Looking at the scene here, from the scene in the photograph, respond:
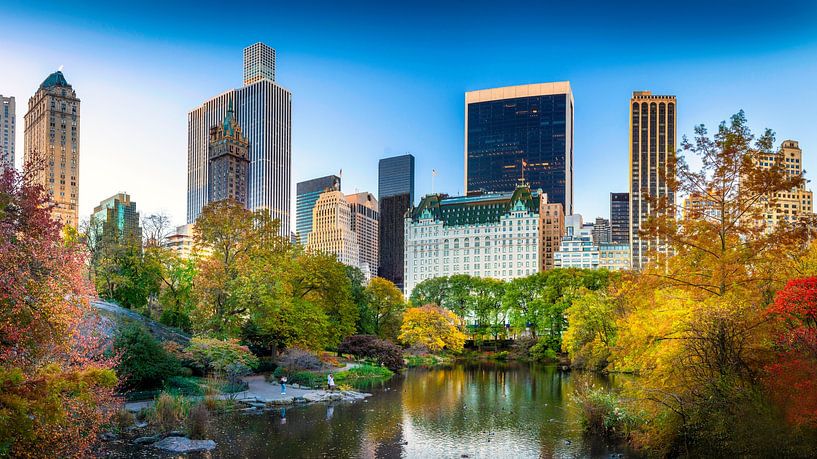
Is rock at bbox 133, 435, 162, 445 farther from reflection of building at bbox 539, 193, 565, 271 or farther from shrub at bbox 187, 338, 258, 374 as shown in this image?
reflection of building at bbox 539, 193, 565, 271

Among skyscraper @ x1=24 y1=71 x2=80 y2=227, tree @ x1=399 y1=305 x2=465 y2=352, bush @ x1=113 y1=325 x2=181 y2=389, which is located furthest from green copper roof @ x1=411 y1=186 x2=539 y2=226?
bush @ x1=113 y1=325 x2=181 y2=389

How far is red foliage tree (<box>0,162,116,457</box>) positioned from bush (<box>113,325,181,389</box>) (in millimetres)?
16097

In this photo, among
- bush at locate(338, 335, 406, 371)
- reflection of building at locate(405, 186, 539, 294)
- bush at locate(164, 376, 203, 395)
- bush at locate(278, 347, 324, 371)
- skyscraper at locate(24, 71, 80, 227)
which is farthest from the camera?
reflection of building at locate(405, 186, 539, 294)

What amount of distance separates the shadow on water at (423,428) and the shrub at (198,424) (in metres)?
0.65

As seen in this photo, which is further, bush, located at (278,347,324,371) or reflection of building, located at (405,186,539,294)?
reflection of building, located at (405,186,539,294)

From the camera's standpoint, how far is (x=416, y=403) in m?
38.5

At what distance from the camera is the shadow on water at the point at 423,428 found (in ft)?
82.2

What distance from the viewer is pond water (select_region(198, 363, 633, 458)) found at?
25.0m

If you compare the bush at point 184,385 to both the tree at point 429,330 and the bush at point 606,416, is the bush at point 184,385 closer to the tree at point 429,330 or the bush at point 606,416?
the bush at point 606,416

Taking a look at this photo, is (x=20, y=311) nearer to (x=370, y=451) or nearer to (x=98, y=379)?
(x=98, y=379)

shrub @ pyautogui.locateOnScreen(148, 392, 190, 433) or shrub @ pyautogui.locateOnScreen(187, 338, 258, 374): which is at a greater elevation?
shrub @ pyautogui.locateOnScreen(187, 338, 258, 374)

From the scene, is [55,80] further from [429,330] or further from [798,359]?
[798,359]

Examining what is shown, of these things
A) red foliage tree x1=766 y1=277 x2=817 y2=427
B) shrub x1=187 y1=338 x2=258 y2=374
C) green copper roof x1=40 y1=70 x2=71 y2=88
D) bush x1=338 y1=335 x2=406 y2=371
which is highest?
green copper roof x1=40 y1=70 x2=71 y2=88

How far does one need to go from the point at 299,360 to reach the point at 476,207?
131986 millimetres
